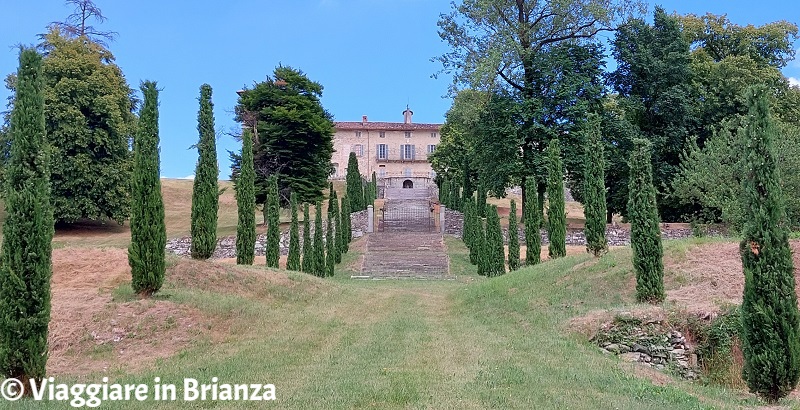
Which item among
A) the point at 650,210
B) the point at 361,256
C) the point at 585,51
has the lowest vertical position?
the point at 361,256

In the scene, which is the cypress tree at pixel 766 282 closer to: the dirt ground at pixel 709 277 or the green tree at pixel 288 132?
the dirt ground at pixel 709 277

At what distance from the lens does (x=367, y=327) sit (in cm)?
1132

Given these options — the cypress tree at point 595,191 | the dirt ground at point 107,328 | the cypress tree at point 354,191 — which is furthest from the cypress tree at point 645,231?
the cypress tree at point 354,191

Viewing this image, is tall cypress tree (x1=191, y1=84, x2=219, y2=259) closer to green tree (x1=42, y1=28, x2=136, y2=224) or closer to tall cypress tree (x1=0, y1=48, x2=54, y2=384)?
tall cypress tree (x1=0, y1=48, x2=54, y2=384)

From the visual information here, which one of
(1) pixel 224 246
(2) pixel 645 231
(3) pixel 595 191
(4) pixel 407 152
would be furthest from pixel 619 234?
(4) pixel 407 152

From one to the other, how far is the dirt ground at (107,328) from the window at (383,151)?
53930 millimetres

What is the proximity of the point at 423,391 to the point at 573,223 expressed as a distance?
30.9 m

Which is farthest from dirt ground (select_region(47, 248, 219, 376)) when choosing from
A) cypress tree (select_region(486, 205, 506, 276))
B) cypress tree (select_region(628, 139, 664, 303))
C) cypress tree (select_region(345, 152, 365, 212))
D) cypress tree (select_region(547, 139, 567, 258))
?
cypress tree (select_region(345, 152, 365, 212))

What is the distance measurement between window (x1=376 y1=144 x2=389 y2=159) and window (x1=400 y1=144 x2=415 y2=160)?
1.73 metres

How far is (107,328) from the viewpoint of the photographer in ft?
31.8

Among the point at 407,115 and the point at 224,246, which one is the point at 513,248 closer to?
the point at 224,246


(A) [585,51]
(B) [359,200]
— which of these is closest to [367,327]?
(A) [585,51]

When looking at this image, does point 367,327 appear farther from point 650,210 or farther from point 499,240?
point 499,240

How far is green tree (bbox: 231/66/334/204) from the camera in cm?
3394
